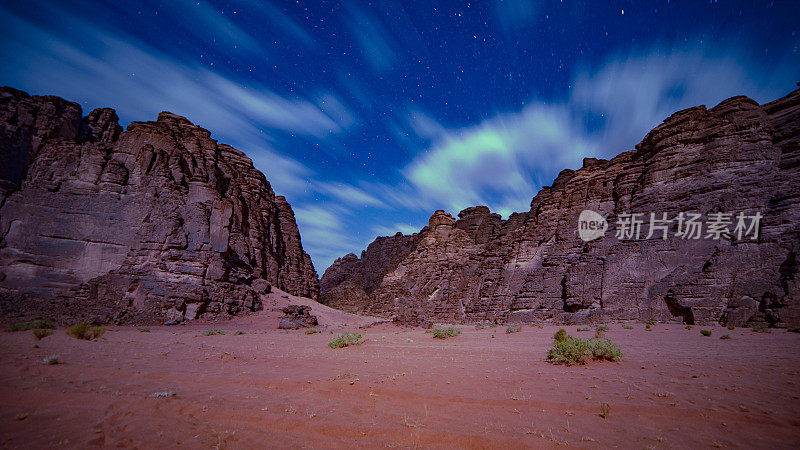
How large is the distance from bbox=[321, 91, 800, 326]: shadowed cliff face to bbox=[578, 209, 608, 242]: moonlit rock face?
67 centimetres

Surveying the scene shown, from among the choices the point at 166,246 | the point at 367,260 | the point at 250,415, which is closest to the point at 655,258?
the point at 250,415

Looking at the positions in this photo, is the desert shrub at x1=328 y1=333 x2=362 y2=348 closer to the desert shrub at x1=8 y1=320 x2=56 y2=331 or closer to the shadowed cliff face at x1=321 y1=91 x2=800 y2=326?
the desert shrub at x1=8 y1=320 x2=56 y2=331

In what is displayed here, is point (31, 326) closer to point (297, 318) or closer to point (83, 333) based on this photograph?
Result: point (83, 333)

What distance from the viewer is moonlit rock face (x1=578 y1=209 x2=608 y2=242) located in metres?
31.1

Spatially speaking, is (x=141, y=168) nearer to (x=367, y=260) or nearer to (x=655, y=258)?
(x=655, y=258)

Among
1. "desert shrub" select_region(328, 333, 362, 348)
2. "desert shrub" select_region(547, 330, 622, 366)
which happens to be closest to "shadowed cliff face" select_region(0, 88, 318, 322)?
"desert shrub" select_region(328, 333, 362, 348)

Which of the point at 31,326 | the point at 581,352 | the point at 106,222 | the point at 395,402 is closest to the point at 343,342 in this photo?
the point at 395,402

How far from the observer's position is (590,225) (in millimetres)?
32406

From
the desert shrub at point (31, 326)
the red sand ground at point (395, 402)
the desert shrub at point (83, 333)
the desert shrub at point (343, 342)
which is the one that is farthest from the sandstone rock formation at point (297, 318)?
the red sand ground at point (395, 402)

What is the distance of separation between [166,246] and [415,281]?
36.3 metres

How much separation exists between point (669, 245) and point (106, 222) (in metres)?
42.1

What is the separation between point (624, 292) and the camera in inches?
987

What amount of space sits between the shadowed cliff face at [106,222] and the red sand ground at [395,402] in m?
12.5

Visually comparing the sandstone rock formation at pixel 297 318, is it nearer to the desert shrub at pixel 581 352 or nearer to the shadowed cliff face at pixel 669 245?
the desert shrub at pixel 581 352
